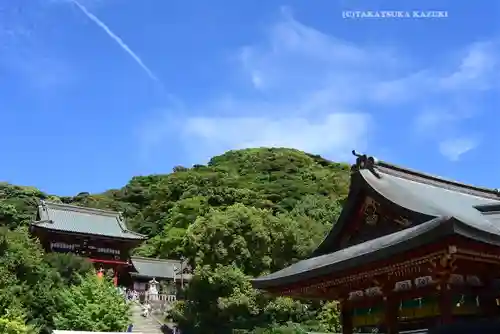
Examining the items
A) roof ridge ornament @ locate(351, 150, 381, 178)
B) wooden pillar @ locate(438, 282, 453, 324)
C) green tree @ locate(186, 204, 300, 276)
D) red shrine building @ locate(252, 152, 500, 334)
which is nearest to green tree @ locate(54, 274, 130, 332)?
green tree @ locate(186, 204, 300, 276)

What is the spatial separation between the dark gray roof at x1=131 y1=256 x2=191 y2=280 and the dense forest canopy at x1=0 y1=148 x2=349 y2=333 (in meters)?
2.47

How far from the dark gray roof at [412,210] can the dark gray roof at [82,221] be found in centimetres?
3411

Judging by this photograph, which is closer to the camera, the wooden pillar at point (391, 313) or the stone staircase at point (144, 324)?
the wooden pillar at point (391, 313)

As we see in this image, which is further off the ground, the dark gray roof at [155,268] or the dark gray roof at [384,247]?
the dark gray roof at [155,268]

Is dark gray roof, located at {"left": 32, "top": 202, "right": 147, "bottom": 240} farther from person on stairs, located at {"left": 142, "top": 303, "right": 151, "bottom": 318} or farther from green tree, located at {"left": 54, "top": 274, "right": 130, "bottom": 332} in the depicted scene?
green tree, located at {"left": 54, "top": 274, "right": 130, "bottom": 332}

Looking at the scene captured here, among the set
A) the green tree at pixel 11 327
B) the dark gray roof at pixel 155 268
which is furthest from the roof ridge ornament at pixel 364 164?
the dark gray roof at pixel 155 268

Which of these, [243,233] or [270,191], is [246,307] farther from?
[270,191]

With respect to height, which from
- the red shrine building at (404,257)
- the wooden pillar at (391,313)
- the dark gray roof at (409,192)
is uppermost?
the dark gray roof at (409,192)

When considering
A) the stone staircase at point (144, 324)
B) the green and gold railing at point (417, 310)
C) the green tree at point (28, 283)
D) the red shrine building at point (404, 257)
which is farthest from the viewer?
the stone staircase at point (144, 324)

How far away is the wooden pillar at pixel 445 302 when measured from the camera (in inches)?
340

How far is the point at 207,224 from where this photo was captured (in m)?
32.4

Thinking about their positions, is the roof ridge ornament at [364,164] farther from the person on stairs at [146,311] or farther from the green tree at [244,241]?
the person on stairs at [146,311]

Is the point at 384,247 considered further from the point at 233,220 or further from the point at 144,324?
the point at 144,324

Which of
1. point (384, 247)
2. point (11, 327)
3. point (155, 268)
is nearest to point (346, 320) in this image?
point (384, 247)
